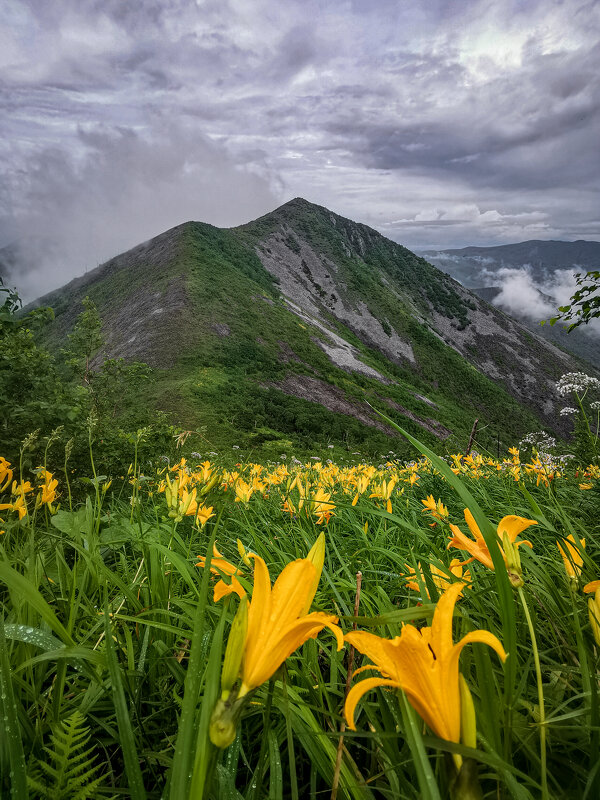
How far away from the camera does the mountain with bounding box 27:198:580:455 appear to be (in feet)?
93.8

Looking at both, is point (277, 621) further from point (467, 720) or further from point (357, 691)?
point (467, 720)

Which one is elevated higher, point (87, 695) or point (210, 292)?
point (210, 292)

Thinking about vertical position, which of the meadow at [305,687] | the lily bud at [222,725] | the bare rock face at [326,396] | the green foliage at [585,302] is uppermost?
the green foliage at [585,302]

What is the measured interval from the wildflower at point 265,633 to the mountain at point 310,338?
41.8 feet

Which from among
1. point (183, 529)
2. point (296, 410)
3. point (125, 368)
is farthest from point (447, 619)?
point (296, 410)

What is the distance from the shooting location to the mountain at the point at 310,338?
28594 millimetres

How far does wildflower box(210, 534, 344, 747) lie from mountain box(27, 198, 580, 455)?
41.8ft

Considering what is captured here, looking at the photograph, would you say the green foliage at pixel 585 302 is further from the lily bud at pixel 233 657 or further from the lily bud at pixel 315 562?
the lily bud at pixel 233 657

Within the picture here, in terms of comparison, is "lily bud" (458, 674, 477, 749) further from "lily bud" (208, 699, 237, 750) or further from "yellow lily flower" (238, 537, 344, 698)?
"lily bud" (208, 699, 237, 750)

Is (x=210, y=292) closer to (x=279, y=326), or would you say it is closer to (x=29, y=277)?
(x=279, y=326)

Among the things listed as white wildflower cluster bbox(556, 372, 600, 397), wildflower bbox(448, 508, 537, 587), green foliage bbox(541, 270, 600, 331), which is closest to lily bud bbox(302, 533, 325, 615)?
wildflower bbox(448, 508, 537, 587)

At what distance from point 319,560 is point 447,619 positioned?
0.63 ft

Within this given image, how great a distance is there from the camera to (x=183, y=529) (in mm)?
2402

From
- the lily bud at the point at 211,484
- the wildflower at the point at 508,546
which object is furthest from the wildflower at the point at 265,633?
the lily bud at the point at 211,484
